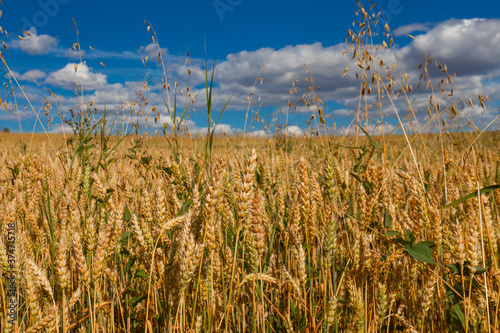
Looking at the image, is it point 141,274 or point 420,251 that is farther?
point 141,274

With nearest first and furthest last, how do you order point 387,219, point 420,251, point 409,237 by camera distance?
point 420,251 → point 409,237 → point 387,219

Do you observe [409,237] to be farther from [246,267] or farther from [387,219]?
[246,267]

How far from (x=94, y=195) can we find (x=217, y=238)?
770 millimetres

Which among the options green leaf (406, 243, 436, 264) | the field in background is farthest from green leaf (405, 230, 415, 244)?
green leaf (406, 243, 436, 264)

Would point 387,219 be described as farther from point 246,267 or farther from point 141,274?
point 141,274

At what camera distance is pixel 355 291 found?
1150mm

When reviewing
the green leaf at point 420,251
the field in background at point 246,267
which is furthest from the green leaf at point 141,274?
the green leaf at point 420,251

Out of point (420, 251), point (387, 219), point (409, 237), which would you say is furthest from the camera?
point (387, 219)

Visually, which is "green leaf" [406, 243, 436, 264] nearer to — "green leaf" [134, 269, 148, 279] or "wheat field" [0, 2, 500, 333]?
"wheat field" [0, 2, 500, 333]

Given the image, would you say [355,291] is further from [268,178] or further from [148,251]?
[268,178]

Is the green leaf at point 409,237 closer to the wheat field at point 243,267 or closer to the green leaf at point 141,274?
the wheat field at point 243,267

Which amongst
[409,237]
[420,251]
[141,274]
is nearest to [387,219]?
[409,237]

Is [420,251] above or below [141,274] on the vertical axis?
above

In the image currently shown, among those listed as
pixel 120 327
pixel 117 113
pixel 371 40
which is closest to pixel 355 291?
pixel 120 327
